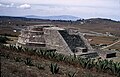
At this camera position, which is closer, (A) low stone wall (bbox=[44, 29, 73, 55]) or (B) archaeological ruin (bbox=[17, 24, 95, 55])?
(A) low stone wall (bbox=[44, 29, 73, 55])

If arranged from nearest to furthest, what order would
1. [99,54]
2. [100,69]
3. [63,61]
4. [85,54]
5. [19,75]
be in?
[19,75]
[100,69]
[63,61]
[85,54]
[99,54]

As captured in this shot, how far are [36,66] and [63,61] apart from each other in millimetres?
4045

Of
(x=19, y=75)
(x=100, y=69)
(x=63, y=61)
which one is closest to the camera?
(x=19, y=75)

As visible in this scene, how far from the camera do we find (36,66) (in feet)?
43.1

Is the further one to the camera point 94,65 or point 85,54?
point 85,54

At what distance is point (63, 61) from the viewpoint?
16.9 metres

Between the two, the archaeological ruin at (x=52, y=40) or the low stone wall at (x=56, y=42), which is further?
the archaeological ruin at (x=52, y=40)

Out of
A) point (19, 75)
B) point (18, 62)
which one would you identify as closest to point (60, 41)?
point (18, 62)

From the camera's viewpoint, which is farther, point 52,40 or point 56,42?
point 52,40

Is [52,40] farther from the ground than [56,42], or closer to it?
farther from the ground

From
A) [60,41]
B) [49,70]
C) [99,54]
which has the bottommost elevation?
[99,54]

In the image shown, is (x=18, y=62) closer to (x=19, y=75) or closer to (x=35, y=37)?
(x=19, y=75)

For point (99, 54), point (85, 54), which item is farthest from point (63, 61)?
point (99, 54)

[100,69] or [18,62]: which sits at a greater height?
[18,62]
